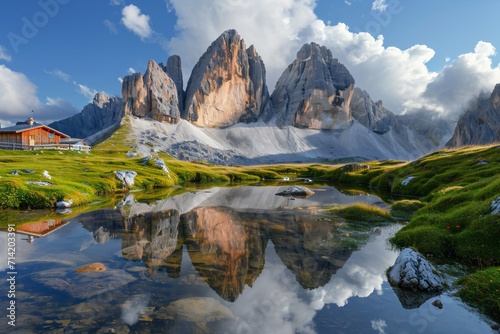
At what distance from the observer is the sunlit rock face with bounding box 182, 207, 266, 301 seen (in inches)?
618

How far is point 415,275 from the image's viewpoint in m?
14.6

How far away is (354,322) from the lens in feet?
39.5

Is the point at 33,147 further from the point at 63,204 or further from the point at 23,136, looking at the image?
the point at 63,204

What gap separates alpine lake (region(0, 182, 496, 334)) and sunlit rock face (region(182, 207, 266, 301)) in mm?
85

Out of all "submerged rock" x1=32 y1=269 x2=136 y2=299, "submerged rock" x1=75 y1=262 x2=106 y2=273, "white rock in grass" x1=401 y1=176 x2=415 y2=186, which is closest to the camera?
"submerged rock" x1=32 y1=269 x2=136 y2=299

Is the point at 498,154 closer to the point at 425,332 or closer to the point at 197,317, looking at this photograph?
the point at 425,332

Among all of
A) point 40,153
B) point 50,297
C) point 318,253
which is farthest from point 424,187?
point 40,153

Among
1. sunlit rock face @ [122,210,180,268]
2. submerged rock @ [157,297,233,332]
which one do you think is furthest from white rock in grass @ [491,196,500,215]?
sunlit rock face @ [122,210,180,268]

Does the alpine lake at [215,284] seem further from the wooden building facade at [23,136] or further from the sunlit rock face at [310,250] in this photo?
the wooden building facade at [23,136]

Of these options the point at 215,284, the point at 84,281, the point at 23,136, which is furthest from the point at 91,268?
the point at 23,136

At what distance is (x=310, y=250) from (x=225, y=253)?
600 centimetres

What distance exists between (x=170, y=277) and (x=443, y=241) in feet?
55.0

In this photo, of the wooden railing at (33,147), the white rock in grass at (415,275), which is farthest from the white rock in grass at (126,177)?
the white rock in grass at (415,275)

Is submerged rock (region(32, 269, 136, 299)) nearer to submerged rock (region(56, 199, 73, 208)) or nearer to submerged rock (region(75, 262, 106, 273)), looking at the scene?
submerged rock (region(75, 262, 106, 273))
